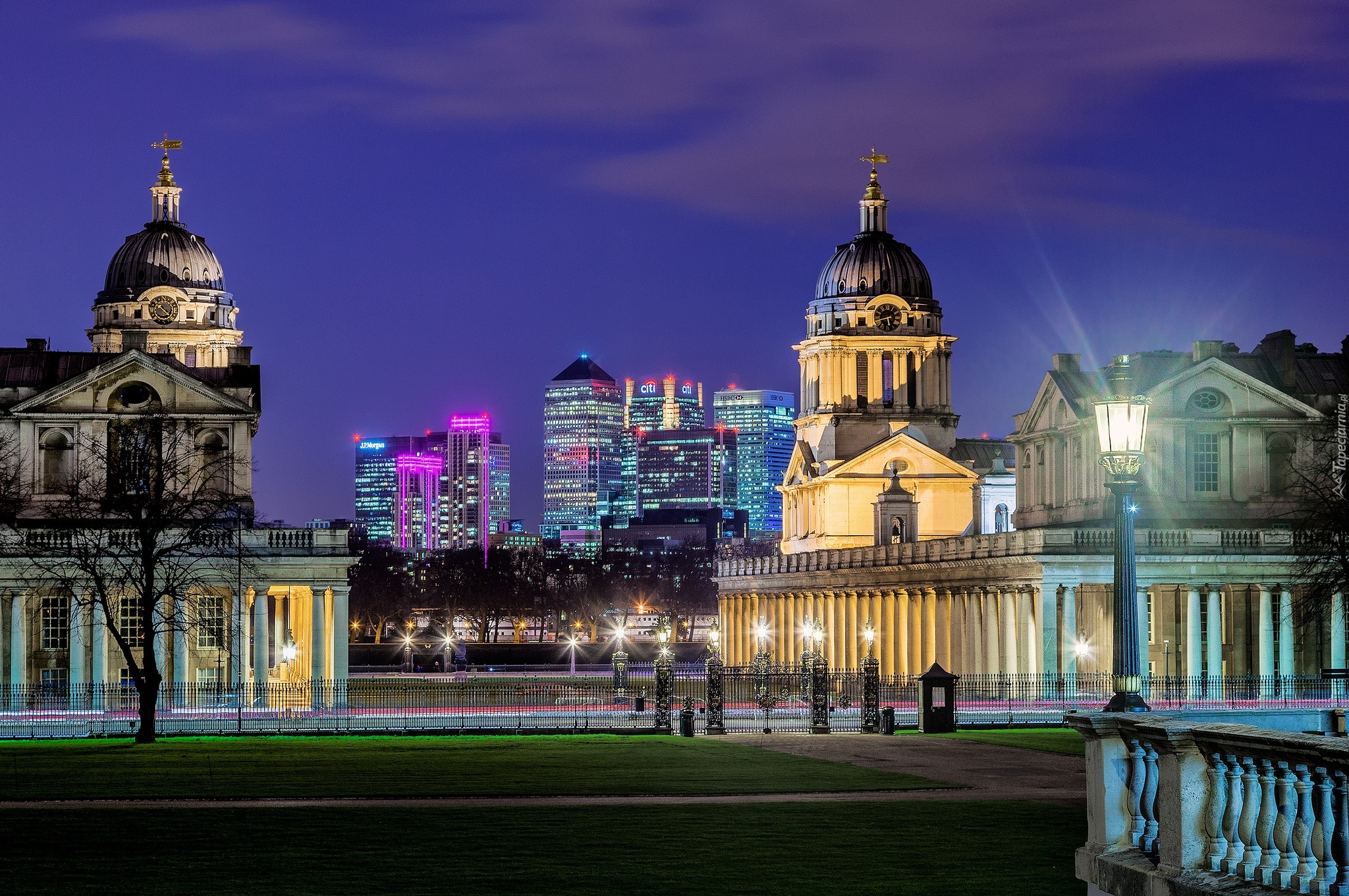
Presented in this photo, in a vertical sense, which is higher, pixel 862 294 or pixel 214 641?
pixel 862 294

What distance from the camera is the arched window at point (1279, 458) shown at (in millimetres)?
110000

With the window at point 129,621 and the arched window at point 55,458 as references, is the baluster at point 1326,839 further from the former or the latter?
the arched window at point 55,458

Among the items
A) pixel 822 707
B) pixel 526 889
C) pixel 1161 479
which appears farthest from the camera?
pixel 1161 479

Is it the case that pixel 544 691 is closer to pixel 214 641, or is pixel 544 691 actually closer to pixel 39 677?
pixel 214 641

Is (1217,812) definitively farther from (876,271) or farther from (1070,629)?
(876,271)

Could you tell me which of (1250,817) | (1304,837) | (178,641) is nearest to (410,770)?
(1250,817)

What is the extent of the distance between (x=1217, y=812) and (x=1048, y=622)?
79.8 m

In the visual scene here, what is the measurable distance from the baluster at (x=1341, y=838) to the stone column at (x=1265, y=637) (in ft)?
262

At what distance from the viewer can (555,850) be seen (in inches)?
1192

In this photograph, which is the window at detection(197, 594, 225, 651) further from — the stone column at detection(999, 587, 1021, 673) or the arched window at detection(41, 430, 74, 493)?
the stone column at detection(999, 587, 1021, 673)

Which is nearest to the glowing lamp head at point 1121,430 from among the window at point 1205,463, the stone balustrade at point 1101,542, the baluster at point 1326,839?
the baluster at point 1326,839

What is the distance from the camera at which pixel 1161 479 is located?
10862 centimetres

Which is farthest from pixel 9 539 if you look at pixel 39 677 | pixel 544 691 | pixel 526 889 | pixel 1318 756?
pixel 1318 756

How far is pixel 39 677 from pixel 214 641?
7840mm
